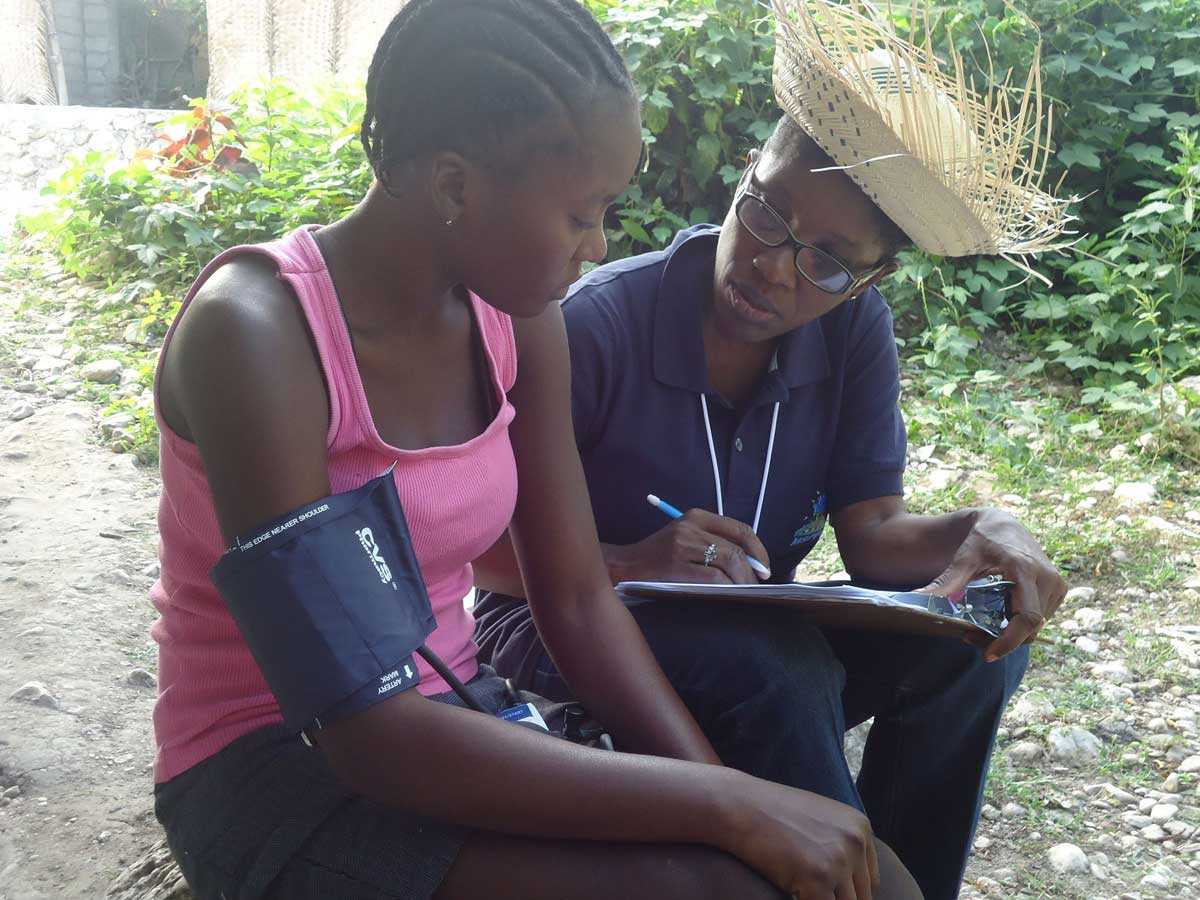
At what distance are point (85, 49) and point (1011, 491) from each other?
951 centimetres

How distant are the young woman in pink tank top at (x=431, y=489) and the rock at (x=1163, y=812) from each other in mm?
1407

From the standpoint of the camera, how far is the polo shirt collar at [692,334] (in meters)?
2.13

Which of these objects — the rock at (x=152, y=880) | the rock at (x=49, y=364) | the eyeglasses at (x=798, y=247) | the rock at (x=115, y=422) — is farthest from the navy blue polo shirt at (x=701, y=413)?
→ the rock at (x=49, y=364)

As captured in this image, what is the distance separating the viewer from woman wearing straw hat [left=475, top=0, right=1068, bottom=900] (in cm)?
196

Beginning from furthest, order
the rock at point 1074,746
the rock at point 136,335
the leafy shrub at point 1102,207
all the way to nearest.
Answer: the leafy shrub at point 1102,207, the rock at point 136,335, the rock at point 1074,746

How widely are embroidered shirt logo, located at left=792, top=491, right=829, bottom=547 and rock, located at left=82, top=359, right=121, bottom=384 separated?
3.09 meters

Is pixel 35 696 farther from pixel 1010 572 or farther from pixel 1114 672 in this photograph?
pixel 1114 672

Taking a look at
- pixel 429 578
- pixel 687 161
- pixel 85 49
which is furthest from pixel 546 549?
pixel 85 49

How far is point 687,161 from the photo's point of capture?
5.34m

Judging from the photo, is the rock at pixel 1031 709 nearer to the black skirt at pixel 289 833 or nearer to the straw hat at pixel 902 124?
the straw hat at pixel 902 124

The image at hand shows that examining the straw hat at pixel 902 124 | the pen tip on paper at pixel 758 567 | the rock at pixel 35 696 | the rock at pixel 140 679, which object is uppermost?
the straw hat at pixel 902 124

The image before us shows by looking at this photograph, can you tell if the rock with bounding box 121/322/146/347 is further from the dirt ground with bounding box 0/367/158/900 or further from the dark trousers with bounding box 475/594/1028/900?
the dark trousers with bounding box 475/594/1028/900

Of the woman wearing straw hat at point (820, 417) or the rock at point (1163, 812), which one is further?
the rock at point (1163, 812)

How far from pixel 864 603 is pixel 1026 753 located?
1.41 m
